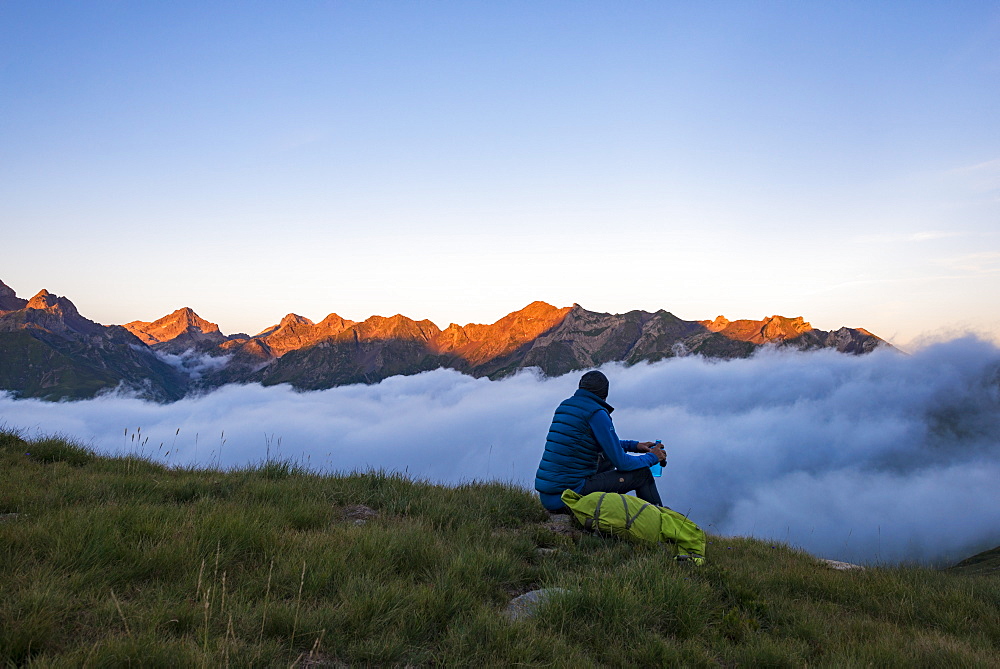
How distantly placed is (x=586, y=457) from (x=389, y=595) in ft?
14.5

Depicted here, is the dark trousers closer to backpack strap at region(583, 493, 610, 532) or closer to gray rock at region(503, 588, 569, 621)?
backpack strap at region(583, 493, 610, 532)

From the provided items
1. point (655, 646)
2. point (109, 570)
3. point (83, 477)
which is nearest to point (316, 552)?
point (109, 570)

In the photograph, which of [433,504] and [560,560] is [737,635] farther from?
[433,504]

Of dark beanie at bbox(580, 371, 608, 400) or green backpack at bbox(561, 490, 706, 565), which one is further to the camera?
dark beanie at bbox(580, 371, 608, 400)

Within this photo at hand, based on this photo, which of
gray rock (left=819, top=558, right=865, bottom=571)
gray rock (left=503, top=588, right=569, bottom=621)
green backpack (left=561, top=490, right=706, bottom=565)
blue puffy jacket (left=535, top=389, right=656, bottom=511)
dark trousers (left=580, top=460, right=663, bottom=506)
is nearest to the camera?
gray rock (left=503, top=588, right=569, bottom=621)

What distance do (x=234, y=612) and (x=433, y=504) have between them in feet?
12.6

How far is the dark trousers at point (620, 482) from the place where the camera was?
767 centimetres

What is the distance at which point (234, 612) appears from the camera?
11.9 ft

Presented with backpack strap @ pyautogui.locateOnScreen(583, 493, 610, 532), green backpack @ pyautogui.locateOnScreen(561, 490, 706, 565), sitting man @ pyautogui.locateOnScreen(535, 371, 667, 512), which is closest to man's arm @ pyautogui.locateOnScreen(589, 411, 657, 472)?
sitting man @ pyautogui.locateOnScreen(535, 371, 667, 512)

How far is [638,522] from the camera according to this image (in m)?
6.44

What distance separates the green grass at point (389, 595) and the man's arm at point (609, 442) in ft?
4.46

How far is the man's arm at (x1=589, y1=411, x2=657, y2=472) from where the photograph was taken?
742 cm

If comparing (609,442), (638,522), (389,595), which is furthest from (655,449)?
(389,595)

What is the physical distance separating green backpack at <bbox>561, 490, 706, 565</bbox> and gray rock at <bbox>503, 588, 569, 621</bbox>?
217 centimetres
